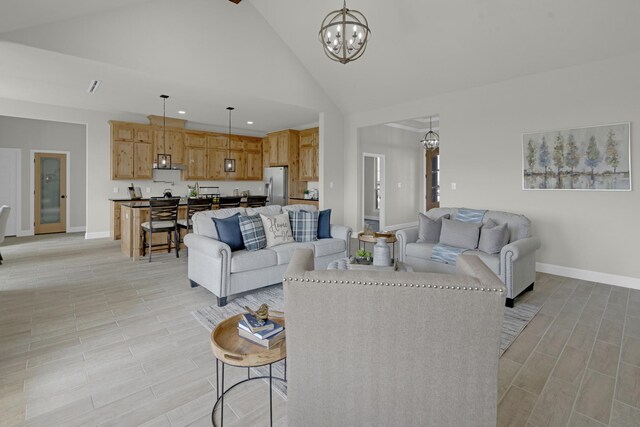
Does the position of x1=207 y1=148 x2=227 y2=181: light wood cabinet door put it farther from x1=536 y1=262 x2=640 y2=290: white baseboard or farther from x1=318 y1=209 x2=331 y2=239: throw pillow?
x1=536 y1=262 x2=640 y2=290: white baseboard

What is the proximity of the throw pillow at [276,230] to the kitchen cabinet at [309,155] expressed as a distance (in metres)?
4.18

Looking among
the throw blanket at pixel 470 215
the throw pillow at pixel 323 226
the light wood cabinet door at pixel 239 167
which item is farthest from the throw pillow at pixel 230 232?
the light wood cabinet door at pixel 239 167

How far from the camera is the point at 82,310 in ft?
10.4

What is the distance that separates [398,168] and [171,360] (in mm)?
7722

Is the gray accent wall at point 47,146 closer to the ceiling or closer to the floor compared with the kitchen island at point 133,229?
closer to the ceiling

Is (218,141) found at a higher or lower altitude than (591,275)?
higher

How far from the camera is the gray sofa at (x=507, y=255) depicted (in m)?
3.25

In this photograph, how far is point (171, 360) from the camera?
7.56 ft

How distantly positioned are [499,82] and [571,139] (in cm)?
132

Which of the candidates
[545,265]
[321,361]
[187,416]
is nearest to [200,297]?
[187,416]

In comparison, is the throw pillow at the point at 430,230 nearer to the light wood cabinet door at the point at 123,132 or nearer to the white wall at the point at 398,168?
the white wall at the point at 398,168

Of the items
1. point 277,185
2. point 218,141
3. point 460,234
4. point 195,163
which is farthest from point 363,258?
point 218,141

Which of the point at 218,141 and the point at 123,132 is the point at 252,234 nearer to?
the point at 123,132

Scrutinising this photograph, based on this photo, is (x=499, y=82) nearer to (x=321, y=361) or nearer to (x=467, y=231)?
(x=467, y=231)
